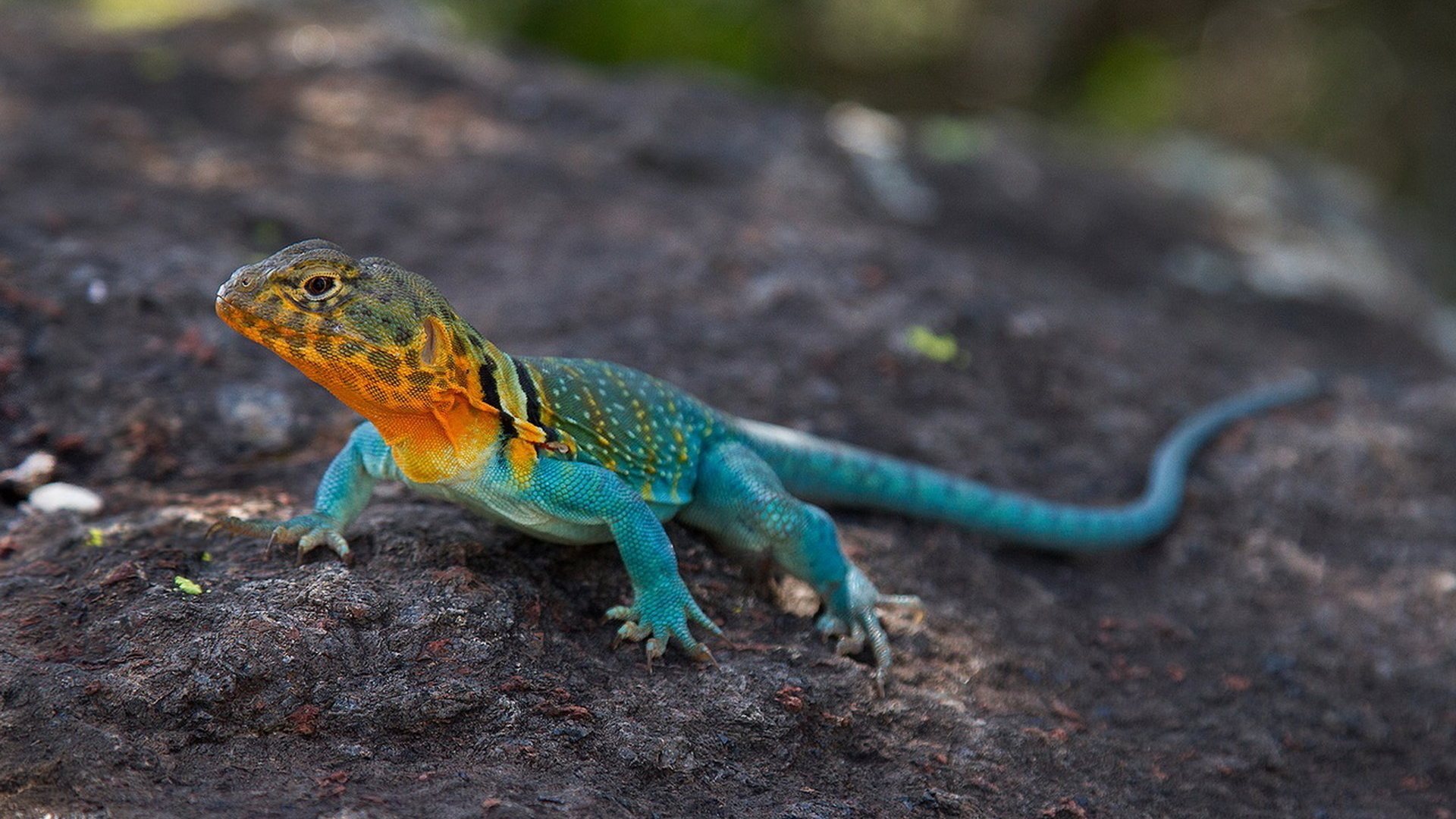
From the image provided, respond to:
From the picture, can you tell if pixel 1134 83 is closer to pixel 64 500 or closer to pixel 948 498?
pixel 948 498

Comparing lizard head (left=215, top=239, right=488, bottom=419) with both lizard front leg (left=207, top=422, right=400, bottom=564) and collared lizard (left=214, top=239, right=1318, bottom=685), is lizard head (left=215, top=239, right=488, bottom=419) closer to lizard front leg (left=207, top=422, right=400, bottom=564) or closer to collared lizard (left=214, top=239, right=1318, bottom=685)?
collared lizard (left=214, top=239, right=1318, bottom=685)

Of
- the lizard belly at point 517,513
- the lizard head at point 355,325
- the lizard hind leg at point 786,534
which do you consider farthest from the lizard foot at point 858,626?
the lizard head at point 355,325

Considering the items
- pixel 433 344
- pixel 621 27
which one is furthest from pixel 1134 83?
pixel 433 344

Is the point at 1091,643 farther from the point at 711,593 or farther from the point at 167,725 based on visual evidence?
the point at 167,725

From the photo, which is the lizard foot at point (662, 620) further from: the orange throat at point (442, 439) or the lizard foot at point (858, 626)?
the orange throat at point (442, 439)

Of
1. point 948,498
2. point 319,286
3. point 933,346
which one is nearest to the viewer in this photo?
point 319,286

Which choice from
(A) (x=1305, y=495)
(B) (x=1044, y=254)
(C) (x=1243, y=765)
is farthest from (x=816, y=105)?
(C) (x=1243, y=765)

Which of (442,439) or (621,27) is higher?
(621,27)
